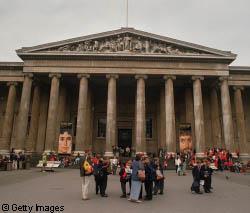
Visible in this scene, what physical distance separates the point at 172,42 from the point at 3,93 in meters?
24.9

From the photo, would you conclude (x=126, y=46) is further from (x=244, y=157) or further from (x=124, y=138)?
(x=244, y=157)

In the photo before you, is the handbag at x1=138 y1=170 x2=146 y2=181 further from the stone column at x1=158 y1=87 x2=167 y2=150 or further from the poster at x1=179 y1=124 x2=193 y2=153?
the stone column at x1=158 y1=87 x2=167 y2=150

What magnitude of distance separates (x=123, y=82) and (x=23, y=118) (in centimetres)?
1356

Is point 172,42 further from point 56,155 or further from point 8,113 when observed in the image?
point 8,113


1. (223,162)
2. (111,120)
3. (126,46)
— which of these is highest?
(126,46)

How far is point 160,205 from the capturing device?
30.9 feet


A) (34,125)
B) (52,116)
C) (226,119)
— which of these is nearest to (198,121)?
(226,119)

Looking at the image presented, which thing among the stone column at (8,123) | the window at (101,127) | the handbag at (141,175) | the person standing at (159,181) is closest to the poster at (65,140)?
the stone column at (8,123)

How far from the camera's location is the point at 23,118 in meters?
31.2

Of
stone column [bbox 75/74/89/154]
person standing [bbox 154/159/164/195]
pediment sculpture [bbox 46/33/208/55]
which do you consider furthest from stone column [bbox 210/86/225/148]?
person standing [bbox 154/159/164/195]

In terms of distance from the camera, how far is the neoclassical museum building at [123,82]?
30953mm

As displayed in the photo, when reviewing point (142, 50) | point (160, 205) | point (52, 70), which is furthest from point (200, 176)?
point (52, 70)

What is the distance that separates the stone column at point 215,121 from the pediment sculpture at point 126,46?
21.0 ft

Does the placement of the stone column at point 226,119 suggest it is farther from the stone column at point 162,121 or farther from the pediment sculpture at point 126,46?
the stone column at point 162,121
